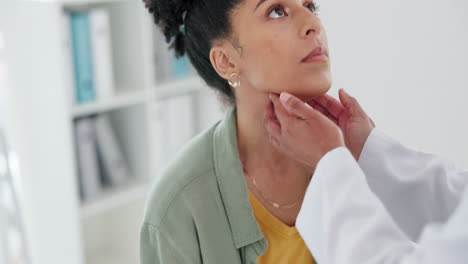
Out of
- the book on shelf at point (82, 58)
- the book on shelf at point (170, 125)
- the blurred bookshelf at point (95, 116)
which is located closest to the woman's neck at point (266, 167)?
the blurred bookshelf at point (95, 116)

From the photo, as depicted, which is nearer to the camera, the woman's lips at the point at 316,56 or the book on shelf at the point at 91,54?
the woman's lips at the point at 316,56

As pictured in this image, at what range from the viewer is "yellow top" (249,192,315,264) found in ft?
3.99

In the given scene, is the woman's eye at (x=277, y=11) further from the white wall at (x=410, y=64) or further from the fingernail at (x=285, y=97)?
the fingernail at (x=285, y=97)

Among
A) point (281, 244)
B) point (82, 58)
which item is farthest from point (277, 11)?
point (82, 58)

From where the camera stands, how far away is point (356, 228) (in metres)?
0.81

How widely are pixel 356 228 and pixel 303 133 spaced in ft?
0.64

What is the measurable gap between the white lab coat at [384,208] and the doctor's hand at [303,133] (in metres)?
0.05

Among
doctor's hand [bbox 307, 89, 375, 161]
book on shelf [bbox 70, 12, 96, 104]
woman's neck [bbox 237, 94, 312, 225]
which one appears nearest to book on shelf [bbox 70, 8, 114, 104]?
book on shelf [bbox 70, 12, 96, 104]

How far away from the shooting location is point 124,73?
242 cm

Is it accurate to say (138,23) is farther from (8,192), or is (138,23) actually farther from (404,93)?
(404,93)

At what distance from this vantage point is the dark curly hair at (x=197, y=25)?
3.86ft

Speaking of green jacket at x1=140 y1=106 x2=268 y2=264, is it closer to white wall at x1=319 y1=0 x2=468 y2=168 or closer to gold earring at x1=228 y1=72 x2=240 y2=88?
gold earring at x1=228 y1=72 x2=240 y2=88

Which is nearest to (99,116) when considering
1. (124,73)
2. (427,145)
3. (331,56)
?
(124,73)

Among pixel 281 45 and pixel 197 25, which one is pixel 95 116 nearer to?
pixel 197 25
